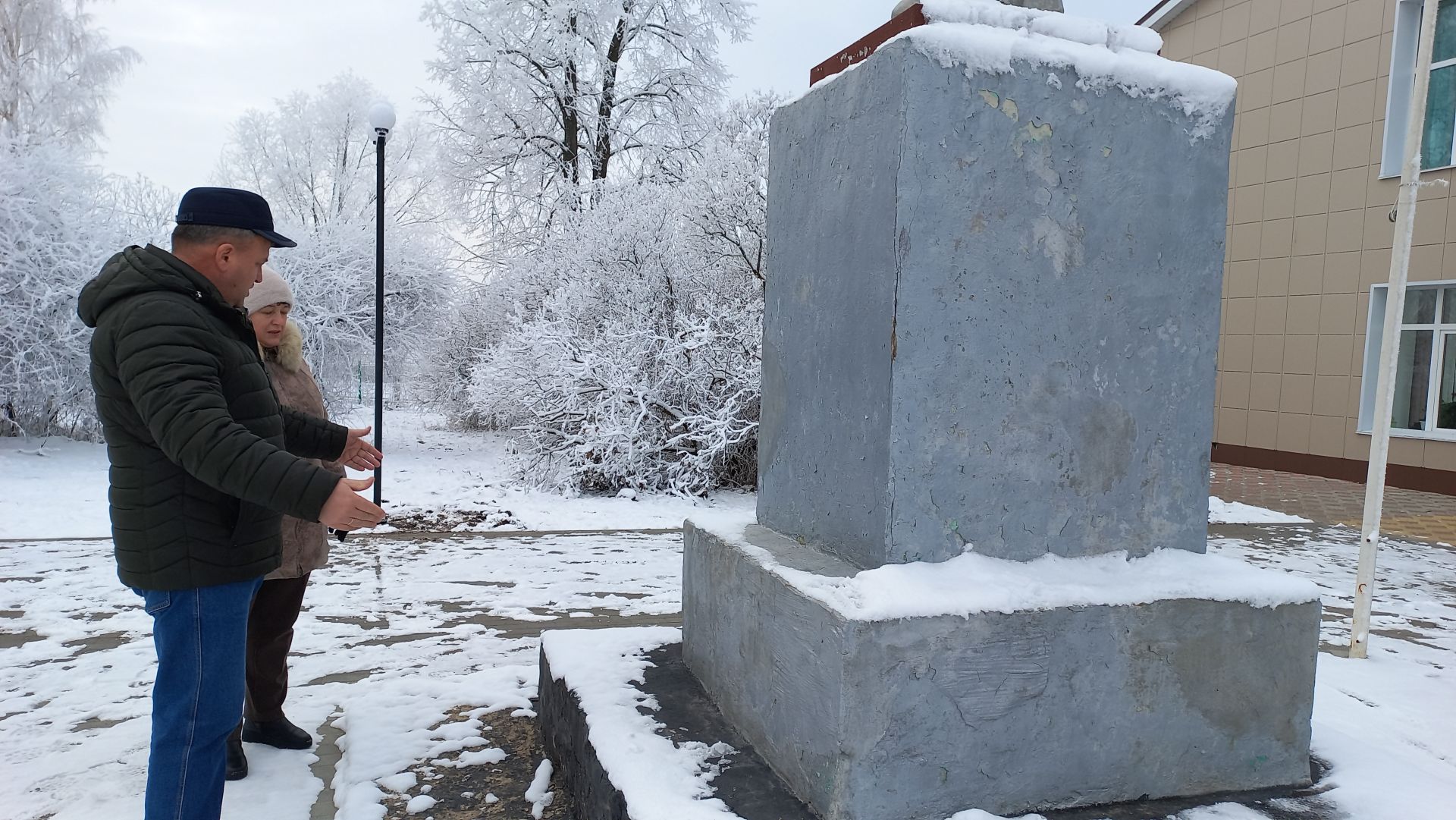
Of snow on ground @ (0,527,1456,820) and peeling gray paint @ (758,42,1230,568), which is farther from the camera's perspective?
snow on ground @ (0,527,1456,820)

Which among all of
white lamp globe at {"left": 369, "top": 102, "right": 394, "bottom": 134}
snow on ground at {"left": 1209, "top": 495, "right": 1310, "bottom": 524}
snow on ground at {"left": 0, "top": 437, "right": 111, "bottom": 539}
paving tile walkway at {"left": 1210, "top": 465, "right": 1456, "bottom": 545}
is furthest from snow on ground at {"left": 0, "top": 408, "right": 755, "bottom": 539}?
paving tile walkway at {"left": 1210, "top": 465, "right": 1456, "bottom": 545}

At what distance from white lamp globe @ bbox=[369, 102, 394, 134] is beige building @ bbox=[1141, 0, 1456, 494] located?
11.6m

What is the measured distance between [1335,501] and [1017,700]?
1041 centimetres

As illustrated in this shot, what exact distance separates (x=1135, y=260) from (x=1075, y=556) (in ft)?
2.24

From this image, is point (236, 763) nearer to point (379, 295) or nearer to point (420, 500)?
point (379, 295)

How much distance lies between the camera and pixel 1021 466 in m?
2.00

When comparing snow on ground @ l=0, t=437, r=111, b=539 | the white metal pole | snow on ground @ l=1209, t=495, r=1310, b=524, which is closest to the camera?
the white metal pole

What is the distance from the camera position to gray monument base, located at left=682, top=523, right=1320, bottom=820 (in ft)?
5.78

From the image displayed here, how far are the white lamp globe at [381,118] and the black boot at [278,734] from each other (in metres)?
5.97

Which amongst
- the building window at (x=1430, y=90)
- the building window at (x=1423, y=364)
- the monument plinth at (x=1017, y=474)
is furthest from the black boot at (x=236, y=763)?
the building window at (x=1430, y=90)

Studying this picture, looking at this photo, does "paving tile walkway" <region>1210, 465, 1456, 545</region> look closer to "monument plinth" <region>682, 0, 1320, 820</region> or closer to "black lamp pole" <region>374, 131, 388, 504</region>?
"monument plinth" <region>682, 0, 1320, 820</region>

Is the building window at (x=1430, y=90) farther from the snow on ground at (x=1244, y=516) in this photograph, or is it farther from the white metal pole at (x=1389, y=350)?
the white metal pole at (x=1389, y=350)

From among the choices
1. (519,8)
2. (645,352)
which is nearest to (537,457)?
(645,352)

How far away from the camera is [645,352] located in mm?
9547
